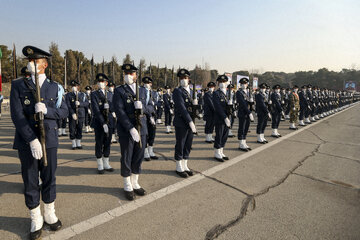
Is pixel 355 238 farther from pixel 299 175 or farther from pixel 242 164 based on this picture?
pixel 242 164

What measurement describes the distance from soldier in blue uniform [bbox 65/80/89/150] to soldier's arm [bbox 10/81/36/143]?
179 inches

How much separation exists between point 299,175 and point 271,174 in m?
0.63

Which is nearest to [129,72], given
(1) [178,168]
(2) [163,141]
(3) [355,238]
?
(1) [178,168]

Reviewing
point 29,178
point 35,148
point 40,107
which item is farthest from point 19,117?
point 29,178

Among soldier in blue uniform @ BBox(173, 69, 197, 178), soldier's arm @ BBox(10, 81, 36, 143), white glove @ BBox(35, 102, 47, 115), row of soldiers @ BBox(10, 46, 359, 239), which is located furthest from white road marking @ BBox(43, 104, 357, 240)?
white glove @ BBox(35, 102, 47, 115)

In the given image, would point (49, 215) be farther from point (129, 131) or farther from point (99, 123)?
point (99, 123)

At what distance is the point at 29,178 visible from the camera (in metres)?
2.58

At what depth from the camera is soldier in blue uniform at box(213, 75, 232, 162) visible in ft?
18.7

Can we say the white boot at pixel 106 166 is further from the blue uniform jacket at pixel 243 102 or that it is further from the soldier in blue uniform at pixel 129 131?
the blue uniform jacket at pixel 243 102

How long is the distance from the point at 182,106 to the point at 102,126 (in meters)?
1.88

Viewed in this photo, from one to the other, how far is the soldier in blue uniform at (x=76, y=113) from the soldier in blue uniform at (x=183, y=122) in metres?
3.95

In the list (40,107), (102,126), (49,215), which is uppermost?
(40,107)

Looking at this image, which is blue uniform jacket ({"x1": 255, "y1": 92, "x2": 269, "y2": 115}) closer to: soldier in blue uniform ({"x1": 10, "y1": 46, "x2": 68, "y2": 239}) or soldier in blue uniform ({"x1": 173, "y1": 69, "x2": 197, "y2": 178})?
soldier in blue uniform ({"x1": 173, "y1": 69, "x2": 197, "y2": 178})

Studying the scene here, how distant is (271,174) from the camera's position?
480 cm
